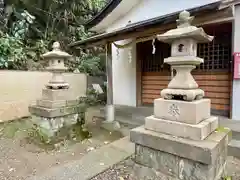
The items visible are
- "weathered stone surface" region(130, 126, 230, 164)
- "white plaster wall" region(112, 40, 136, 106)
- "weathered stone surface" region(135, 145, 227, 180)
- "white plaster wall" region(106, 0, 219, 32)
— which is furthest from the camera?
"white plaster wall" region(112, 40, 136, 106)

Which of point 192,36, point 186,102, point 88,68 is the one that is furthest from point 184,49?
point 88,68

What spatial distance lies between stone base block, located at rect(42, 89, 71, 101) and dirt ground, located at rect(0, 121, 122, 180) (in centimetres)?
118

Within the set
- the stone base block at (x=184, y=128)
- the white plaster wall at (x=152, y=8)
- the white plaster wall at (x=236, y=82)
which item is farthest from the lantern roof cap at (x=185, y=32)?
the white plaster wall at (x=152, y=8)

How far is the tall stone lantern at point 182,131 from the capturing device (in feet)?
8.31

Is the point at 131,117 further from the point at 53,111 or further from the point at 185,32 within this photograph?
the point at 185,32

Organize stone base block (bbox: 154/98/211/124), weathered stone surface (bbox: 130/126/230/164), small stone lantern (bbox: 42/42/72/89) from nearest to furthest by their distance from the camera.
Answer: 1. weathered stone surface (bbox: 130/126/230/164)
2. stone base block (bbox: 154/98/211/124)
3. small stone lantern (bbox: 42/42/72/89)

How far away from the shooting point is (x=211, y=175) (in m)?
2.53

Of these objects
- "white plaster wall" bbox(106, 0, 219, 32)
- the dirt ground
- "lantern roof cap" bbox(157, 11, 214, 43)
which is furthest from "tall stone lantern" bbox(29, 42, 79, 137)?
"white plaster wall" bbox(106, 0, 219, 32)

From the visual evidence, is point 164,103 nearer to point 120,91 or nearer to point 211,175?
point 211,175

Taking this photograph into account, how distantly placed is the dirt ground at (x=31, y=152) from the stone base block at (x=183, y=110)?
2290mm

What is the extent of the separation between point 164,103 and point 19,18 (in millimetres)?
9133

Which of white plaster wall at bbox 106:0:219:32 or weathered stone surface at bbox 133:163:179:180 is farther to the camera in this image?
white plaster wall at bbox 106:0:219:32

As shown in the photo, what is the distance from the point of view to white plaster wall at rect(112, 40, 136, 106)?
303 inches

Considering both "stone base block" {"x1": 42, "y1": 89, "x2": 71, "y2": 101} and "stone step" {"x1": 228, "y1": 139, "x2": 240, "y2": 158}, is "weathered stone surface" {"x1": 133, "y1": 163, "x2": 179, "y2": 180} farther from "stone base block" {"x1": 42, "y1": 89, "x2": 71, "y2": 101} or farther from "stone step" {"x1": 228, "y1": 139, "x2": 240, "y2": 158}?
"stone base block" {"x1": 42, "y1": 89, "x2": 71, "y2": 101}
